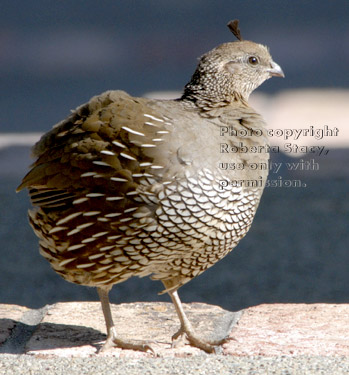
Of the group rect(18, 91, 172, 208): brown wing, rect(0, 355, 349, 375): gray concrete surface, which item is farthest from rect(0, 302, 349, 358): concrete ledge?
rect(18, 91, 172, 208): brown wing

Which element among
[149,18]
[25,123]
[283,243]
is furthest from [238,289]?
[149,18]

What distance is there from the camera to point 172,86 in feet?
33.9

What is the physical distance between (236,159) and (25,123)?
5.93 metres

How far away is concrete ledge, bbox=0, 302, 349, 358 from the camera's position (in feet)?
10.8

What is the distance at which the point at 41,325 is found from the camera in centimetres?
368

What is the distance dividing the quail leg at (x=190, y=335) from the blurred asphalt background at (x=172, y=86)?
1.41 meters

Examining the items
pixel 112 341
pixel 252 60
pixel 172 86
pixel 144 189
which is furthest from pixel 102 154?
pixel 172 86

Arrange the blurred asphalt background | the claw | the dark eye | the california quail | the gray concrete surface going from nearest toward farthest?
the gray concrete surface, the california quail, the claw, the dark eye, the blurred asphalt background

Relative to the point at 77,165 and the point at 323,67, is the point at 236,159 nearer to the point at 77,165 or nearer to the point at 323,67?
the point at 77,165

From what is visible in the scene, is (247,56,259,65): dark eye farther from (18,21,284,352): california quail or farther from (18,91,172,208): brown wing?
(18,91,172,208): brown wing

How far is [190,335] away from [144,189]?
70cm

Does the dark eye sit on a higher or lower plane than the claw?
higher

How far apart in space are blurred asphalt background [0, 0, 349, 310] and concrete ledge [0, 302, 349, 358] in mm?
1177

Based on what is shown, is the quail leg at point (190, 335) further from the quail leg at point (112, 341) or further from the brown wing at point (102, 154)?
the brown wing at point (102, 154)
